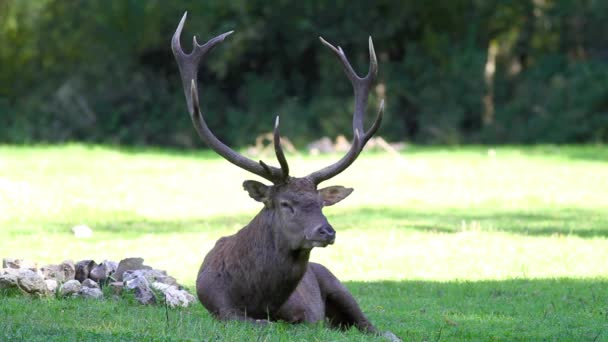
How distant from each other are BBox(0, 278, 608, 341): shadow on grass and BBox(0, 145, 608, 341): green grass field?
2 cm

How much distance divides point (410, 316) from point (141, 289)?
2.46m

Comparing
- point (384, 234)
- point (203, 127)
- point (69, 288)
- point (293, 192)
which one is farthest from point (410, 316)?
point (384, 234)

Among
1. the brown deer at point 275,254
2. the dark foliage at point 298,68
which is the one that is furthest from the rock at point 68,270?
the dark foliage at point 298,68

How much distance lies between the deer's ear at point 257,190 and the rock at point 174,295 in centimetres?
136

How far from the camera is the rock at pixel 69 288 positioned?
1106 centimetres

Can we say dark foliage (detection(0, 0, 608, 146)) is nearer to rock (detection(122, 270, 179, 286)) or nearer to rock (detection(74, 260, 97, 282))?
rock (detection(122, 270, 179, 286))

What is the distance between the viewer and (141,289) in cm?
1122

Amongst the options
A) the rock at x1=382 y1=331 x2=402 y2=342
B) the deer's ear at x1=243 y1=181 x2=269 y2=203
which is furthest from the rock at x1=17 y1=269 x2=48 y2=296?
the rock at x1=382 y1=331 x2=402 y2=342

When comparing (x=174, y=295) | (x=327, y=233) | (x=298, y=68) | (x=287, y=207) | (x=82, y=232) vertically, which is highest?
(x=298, y=68)

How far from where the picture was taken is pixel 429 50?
143 feet

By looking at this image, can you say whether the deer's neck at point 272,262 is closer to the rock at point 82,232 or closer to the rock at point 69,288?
the rock at point 69,288

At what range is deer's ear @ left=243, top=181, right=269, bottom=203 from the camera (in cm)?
1012

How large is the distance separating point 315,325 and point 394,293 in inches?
137

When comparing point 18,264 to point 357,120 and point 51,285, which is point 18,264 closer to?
point 51,285
